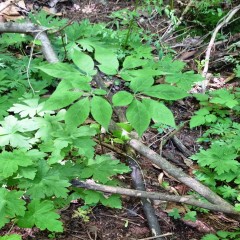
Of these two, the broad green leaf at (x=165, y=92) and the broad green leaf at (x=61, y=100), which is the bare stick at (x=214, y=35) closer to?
the broad green leaf at (x=165, y=92)

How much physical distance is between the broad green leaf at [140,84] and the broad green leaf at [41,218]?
0.86 meters

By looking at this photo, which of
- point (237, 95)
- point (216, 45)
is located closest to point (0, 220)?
point (237, 95)

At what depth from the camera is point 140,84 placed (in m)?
2.09

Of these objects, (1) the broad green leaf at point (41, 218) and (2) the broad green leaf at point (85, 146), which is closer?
(1) the broad green leaf at point (41, 218)

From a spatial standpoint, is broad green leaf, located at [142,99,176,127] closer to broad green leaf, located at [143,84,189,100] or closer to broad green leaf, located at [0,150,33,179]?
broad green leaf, located at [143,84,189,100]

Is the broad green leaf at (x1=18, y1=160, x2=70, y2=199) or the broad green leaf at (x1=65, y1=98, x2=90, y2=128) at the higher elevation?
the broad green leaf at (x1=65, y1=98, x2=90, y2=128)

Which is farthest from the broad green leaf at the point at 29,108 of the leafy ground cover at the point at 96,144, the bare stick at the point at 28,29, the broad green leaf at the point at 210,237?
the broad green leaf at the point at 210,237

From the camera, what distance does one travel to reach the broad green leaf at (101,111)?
77.4 inches

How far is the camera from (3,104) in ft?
10.2

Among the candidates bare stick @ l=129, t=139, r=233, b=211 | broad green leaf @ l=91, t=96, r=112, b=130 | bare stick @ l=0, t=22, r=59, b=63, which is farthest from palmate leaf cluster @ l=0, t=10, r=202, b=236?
bare stick @ l=0, t=22, r=59, b=63

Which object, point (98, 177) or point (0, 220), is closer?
point (0, 220)

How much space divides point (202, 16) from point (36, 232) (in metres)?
4.30

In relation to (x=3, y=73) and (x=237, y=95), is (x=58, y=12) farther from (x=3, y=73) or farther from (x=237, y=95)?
(x=237, y=95)

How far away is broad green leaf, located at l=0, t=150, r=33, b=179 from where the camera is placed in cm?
220
